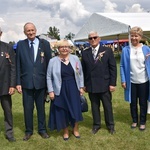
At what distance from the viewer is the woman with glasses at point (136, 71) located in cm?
401

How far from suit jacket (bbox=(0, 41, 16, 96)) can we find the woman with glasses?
5.85ft

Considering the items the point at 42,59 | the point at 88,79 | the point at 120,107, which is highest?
the point at 42,59

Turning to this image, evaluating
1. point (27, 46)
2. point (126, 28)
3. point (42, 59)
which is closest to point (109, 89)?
point (42, 59)

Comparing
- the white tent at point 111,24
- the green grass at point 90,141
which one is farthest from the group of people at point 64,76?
the white tent at point 111,24

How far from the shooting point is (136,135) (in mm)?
4066

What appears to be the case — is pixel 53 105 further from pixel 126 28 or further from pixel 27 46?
pixel 126 28

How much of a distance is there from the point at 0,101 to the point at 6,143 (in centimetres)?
69

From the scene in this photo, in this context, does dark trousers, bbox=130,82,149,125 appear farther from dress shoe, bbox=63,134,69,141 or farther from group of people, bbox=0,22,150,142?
dress shoe, bbox=63,134,69,141

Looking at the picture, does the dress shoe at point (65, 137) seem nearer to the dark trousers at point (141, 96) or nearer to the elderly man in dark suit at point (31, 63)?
the elderly man in dark suit at point (31, 63)

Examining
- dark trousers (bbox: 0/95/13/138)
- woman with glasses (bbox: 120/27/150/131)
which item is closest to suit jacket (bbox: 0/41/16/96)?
dark trousers (bbox: 0/95/13/138)

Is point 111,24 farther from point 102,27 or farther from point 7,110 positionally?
point 7,110

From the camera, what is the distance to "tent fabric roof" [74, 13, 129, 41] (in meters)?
14.7

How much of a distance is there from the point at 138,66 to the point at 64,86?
48.9 inches

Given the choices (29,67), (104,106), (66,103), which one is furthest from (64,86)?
(104,106)
